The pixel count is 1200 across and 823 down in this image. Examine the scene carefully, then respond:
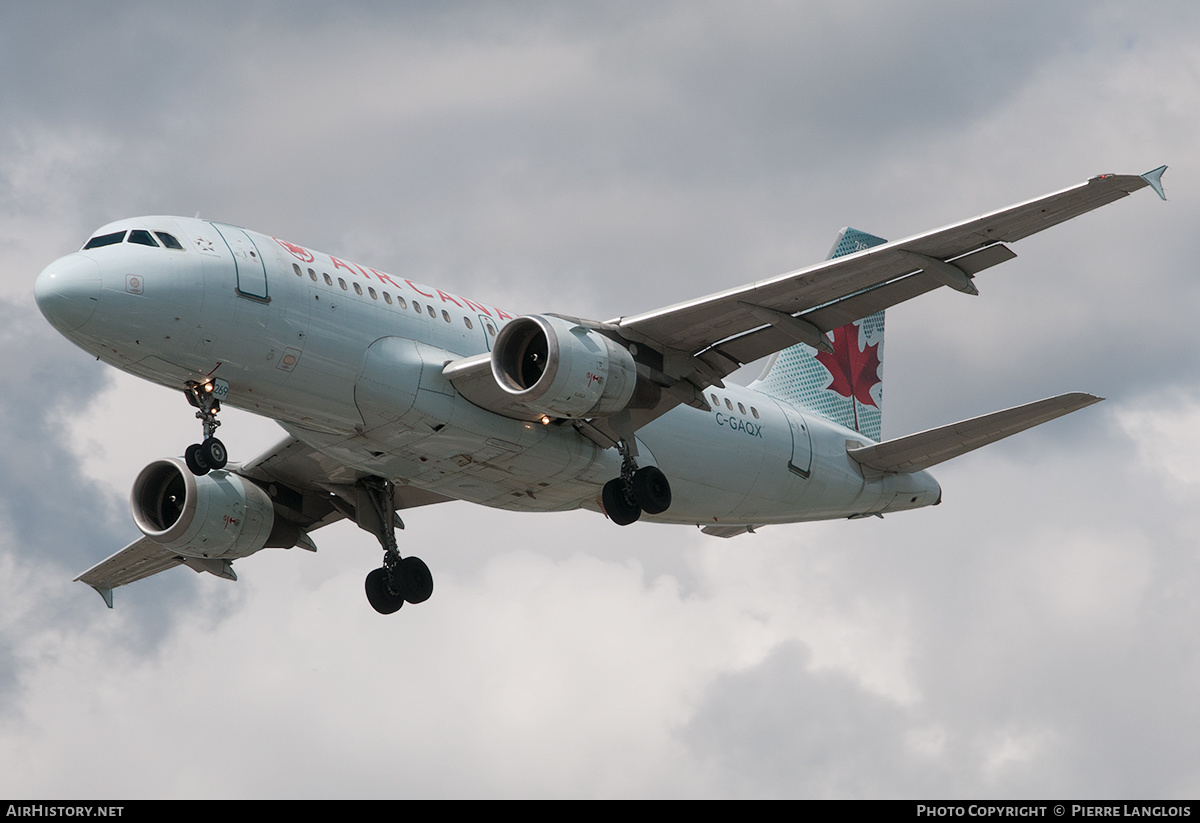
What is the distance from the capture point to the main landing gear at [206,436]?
2812cm

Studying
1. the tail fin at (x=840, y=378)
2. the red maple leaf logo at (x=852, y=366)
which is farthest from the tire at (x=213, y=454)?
the red maple leaf logo at (x=852, y=366)

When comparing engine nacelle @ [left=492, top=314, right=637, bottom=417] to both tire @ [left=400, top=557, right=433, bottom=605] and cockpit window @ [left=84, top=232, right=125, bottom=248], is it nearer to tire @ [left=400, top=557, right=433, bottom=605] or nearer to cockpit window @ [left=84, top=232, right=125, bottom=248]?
cockpit window @ [left=84, top=232, right=125, bottom=248]

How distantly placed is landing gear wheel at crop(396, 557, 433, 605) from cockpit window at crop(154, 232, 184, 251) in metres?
11.6

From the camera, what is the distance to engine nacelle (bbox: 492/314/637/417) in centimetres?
2898

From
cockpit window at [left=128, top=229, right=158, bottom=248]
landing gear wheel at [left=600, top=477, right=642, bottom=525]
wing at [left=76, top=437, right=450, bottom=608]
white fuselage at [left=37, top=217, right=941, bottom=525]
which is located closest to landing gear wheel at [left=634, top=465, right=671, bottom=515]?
landing gear wheel at [left=600, top=477, right=642, bottom=525]

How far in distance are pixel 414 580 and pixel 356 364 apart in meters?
9.25

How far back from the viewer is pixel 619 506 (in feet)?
105

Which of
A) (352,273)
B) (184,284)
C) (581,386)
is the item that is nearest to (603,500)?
(581,386)

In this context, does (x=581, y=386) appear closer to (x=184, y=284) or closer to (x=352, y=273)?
(x=352, y=273)

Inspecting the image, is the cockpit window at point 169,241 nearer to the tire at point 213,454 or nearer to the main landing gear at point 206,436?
the main landing gear at point 206,436

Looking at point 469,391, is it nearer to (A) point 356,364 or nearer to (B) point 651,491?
(A) point 356,364

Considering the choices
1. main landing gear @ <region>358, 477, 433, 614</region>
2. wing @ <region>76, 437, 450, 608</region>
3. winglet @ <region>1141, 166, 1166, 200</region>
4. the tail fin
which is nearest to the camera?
winglet @ <region>1141, 166, 1166, 200</region>

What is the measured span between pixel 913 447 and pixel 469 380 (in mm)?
12507

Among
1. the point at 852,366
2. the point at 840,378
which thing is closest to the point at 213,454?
the point at 840,378
